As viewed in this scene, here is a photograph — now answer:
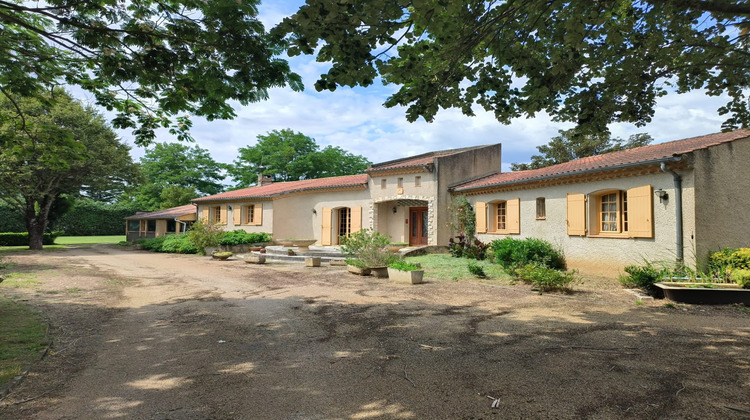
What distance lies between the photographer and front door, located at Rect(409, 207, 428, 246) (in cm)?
1841

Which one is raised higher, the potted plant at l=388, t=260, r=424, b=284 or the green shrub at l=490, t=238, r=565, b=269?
the green shrub at l=490, t=238, r=565, b=269

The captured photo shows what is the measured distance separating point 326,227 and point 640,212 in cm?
1358

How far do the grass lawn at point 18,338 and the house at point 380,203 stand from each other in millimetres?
11879

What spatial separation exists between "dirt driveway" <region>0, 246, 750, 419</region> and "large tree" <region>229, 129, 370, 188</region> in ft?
96.0

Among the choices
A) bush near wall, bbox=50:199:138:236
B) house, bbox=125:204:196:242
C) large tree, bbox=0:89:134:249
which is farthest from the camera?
bush near wall, bbox=50:199:138:236

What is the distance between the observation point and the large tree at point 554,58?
4.30 m

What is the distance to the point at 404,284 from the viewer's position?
9.53 meters

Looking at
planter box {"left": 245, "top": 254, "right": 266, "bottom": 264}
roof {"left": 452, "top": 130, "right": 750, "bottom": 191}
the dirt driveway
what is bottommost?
the dirt driveway

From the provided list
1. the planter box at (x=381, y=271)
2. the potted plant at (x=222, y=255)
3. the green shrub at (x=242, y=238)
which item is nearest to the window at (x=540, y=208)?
the planter box at (x=381, y=271)

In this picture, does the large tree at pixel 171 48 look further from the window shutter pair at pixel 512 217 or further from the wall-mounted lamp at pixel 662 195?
the window shutter pair at pixel 512 217

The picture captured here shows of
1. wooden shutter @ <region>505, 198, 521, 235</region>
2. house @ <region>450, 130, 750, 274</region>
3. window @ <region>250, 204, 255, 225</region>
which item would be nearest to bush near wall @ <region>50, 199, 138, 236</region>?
window @ <region>250, 204, 255, 225</region>

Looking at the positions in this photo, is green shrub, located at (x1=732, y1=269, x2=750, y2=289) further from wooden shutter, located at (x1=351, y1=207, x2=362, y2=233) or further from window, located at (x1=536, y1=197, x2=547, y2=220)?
wooden shutter, located at (x1=351, y1=207, x2=362, y2=233)

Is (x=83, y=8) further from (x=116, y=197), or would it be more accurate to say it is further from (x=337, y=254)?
(x=116, y=197)

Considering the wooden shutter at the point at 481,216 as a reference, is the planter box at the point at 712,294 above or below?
below
